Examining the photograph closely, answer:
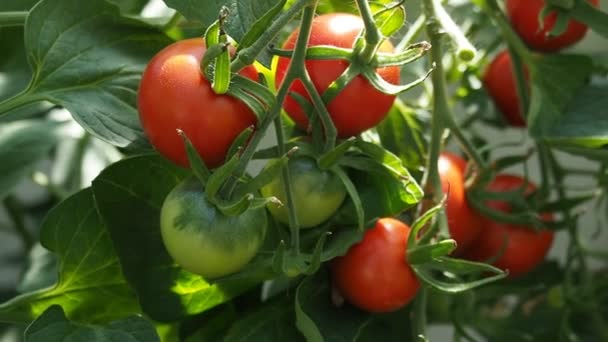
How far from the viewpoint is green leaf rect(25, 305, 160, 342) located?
0.40 meters

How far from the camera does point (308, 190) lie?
14.8 inches

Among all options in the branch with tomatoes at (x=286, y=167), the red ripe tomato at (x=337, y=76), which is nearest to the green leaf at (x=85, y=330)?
the branch with tomatoes at (x=286, y=167)

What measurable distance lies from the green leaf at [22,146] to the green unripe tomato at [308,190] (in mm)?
200

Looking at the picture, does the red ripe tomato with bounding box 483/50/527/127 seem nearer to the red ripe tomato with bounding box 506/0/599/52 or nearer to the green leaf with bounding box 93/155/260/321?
the red ripe tomato with bounding box 506/0/599/52

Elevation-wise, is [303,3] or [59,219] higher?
[303,3]

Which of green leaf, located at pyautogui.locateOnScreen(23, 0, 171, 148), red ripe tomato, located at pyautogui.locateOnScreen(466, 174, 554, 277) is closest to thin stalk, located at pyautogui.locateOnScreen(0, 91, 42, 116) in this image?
green leaf, located at pyautogui.locateOnScreen(23, 0, 171, 148)

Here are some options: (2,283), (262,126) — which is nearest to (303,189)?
(262,126)

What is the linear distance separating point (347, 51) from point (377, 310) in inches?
5.7

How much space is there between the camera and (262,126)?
0.35 meters

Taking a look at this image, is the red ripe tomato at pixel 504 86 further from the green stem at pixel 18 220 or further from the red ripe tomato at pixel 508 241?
the green stem at pixel 18 220

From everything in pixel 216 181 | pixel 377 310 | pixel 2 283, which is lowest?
pixel 2 283

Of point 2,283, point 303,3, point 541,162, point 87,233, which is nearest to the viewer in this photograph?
point 303,3

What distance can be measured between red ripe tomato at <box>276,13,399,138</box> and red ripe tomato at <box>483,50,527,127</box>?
0.68 feet

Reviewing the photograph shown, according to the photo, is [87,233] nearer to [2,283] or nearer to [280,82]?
[280,82]
